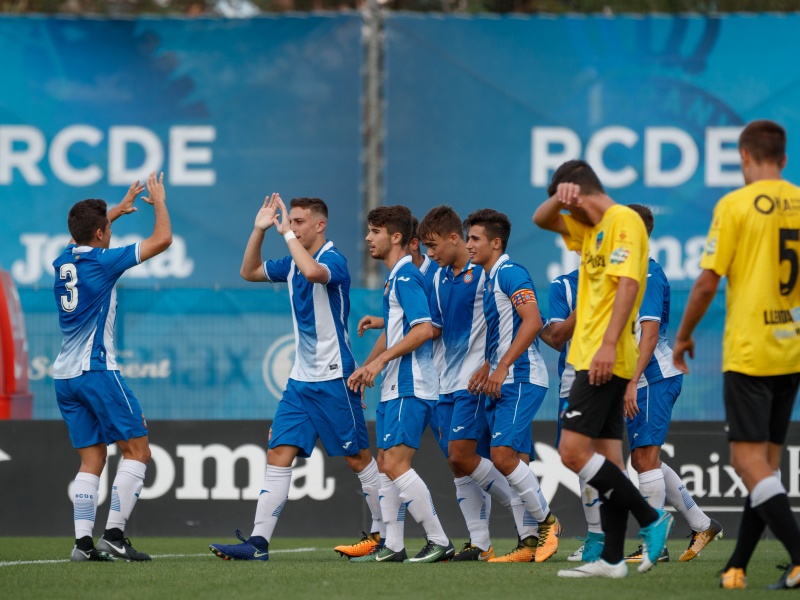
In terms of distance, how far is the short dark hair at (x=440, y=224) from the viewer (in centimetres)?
829

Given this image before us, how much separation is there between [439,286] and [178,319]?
569 centimetres

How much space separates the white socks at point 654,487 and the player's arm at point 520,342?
1.34m

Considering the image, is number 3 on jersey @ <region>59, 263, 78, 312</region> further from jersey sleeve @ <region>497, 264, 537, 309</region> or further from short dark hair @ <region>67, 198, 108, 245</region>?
jersey sleeve @ <region>497, 264, 537, 309</region>

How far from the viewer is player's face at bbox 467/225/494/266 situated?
8078 millimetres

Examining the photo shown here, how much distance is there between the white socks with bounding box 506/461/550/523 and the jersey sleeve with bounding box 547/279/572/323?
42.5 inches

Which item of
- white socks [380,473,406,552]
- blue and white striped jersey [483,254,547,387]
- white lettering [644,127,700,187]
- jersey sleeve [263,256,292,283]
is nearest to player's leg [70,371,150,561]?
jersey sleeve [263,256,292,283]

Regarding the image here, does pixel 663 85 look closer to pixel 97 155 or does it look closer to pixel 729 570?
pixel 97 155

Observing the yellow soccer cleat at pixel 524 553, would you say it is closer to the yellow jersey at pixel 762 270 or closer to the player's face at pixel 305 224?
the player's face at pixel 305 224

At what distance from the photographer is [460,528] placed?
1096 centimetres

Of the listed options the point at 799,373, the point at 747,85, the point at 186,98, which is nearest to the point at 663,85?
the point at 747,85

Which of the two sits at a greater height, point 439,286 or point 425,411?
point 439,286

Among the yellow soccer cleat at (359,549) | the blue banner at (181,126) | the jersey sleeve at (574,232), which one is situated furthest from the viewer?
the blue banner at (181,126)

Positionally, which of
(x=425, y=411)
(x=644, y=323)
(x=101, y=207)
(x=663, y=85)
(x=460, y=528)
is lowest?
(x=460, y=528)

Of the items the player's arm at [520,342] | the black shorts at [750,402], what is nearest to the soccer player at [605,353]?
the black shorts at [750,402]
